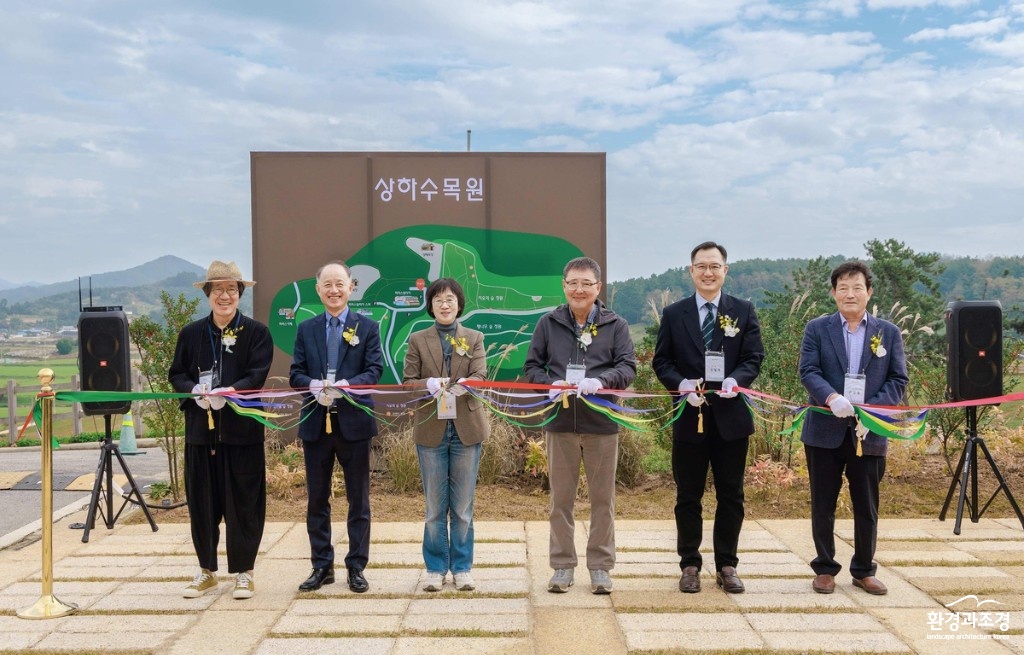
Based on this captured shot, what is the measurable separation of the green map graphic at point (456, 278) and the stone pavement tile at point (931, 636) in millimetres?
4871

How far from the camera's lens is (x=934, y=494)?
7320 millimetres

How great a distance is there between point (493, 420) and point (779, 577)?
3.61m

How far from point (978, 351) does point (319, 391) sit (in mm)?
4843

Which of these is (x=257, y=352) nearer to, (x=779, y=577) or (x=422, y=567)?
(x=422, y=567)

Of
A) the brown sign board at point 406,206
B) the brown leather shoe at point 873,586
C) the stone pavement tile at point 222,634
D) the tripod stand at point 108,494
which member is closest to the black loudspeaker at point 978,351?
the brown leather shoe at point 873,586

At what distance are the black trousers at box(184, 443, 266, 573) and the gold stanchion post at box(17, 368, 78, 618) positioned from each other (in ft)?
2.30

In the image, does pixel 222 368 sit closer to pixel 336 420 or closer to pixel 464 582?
pixel 336 420

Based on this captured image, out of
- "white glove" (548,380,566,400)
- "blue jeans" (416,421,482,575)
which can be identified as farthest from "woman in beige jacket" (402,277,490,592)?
"white glove" (548,380,566,400)

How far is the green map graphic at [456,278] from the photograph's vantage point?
8.64 m

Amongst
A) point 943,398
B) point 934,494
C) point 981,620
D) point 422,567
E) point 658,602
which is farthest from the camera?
point 943,398

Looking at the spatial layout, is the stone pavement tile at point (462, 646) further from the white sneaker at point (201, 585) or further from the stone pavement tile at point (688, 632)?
the white sneaker at point (201, 585)

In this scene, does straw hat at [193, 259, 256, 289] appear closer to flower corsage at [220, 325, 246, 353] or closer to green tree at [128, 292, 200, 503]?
flower corsage at [220, 325, 246, 353]

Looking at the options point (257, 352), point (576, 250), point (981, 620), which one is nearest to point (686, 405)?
point (981, 620)

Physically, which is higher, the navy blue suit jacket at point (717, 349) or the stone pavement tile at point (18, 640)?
the navy blue suit jacket at point (717, 349)
